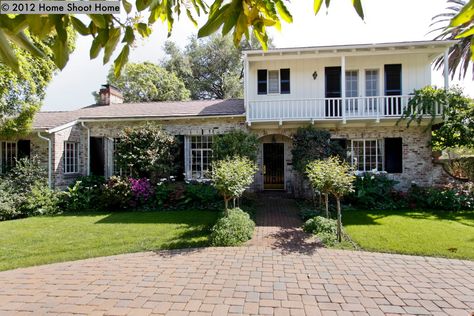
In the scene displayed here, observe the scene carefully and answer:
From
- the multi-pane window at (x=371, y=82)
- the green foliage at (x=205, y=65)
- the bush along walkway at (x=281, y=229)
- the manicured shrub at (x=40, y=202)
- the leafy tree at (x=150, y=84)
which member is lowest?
the bush along walkway at (x=281, y=229)

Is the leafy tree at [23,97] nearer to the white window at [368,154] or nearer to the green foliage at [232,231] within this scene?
the green foliage at [232,231]

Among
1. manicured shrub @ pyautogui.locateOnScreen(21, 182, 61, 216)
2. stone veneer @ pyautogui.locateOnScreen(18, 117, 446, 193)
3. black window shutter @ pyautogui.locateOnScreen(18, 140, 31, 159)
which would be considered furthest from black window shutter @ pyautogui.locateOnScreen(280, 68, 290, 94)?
black window shutter @ pyautogui.locateOnScreen(18, 140, 31, 159)

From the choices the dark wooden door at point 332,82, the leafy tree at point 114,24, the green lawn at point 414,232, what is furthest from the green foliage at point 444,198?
the leafy tree at point 114,24

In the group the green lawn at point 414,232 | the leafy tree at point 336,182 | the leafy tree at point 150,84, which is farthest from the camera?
the leafy tree at point 150,84

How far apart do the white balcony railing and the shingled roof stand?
36.2 inches

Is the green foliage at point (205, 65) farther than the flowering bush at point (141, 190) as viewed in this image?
Yes

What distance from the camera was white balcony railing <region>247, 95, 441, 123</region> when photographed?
13.0 metres

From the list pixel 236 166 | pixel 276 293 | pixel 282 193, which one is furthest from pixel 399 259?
pixel 282 193

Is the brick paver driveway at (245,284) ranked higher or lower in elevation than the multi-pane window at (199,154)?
lower

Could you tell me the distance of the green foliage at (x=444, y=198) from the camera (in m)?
11.0

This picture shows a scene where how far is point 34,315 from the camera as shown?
4.11m

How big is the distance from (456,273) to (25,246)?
9.25 metres

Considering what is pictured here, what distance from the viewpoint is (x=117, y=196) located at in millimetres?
11672

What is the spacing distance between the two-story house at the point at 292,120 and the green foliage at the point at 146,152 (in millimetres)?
1282
